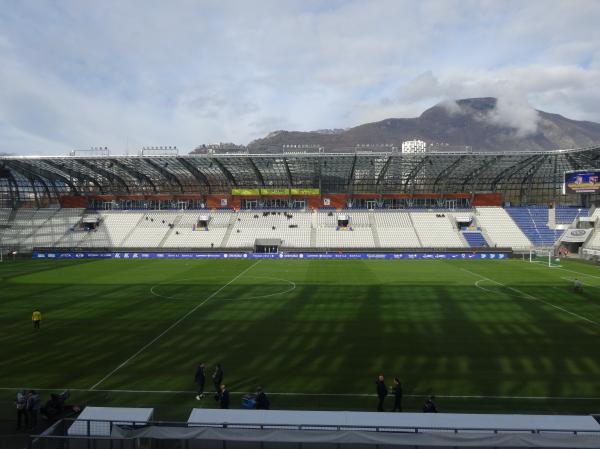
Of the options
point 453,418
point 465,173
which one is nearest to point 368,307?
point 453,418

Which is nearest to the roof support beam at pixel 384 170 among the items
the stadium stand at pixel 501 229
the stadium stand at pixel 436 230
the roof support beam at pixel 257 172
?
the stadium stand at pixel 436 230

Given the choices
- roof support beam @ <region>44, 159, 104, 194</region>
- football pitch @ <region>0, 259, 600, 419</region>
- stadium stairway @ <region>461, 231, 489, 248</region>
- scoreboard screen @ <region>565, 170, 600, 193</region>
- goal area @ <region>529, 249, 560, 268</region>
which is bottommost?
football pitch @ <region>0, 259, 600, 419</region>

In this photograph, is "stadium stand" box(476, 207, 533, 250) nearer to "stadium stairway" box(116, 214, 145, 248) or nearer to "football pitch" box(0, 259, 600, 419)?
"football pitch" box(0, 259, 600, 419)

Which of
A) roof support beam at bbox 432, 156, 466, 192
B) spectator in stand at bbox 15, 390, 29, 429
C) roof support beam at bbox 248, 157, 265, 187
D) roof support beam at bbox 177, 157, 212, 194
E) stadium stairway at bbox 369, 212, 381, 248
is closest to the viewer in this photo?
spectator in stand at bbox 15, 390, 29, 429

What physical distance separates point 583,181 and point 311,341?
2038 inches

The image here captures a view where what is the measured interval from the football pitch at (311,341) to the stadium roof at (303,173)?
25.5 m

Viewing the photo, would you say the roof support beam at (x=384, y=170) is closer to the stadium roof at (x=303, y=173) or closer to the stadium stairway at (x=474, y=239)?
the stadium roof at (x=303, y=173)

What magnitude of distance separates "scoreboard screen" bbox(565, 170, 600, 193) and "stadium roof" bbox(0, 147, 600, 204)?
270cm

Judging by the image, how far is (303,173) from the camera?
64.6 metres

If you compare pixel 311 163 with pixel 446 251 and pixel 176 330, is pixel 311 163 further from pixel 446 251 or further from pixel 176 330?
pixel 176 330

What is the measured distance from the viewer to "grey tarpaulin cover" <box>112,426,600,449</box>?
7.34 m

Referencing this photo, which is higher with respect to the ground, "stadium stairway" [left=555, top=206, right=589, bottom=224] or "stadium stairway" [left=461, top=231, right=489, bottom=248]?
"stadium stairway" [left=555, top=206, right=589, bottom=224]

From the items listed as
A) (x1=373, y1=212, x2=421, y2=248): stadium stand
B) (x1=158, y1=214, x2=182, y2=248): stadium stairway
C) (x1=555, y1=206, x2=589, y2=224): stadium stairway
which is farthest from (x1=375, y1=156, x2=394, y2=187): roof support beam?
(x1=158, y1=214, x2=182, y2=248): stadium stairway

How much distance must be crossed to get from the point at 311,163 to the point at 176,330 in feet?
139
